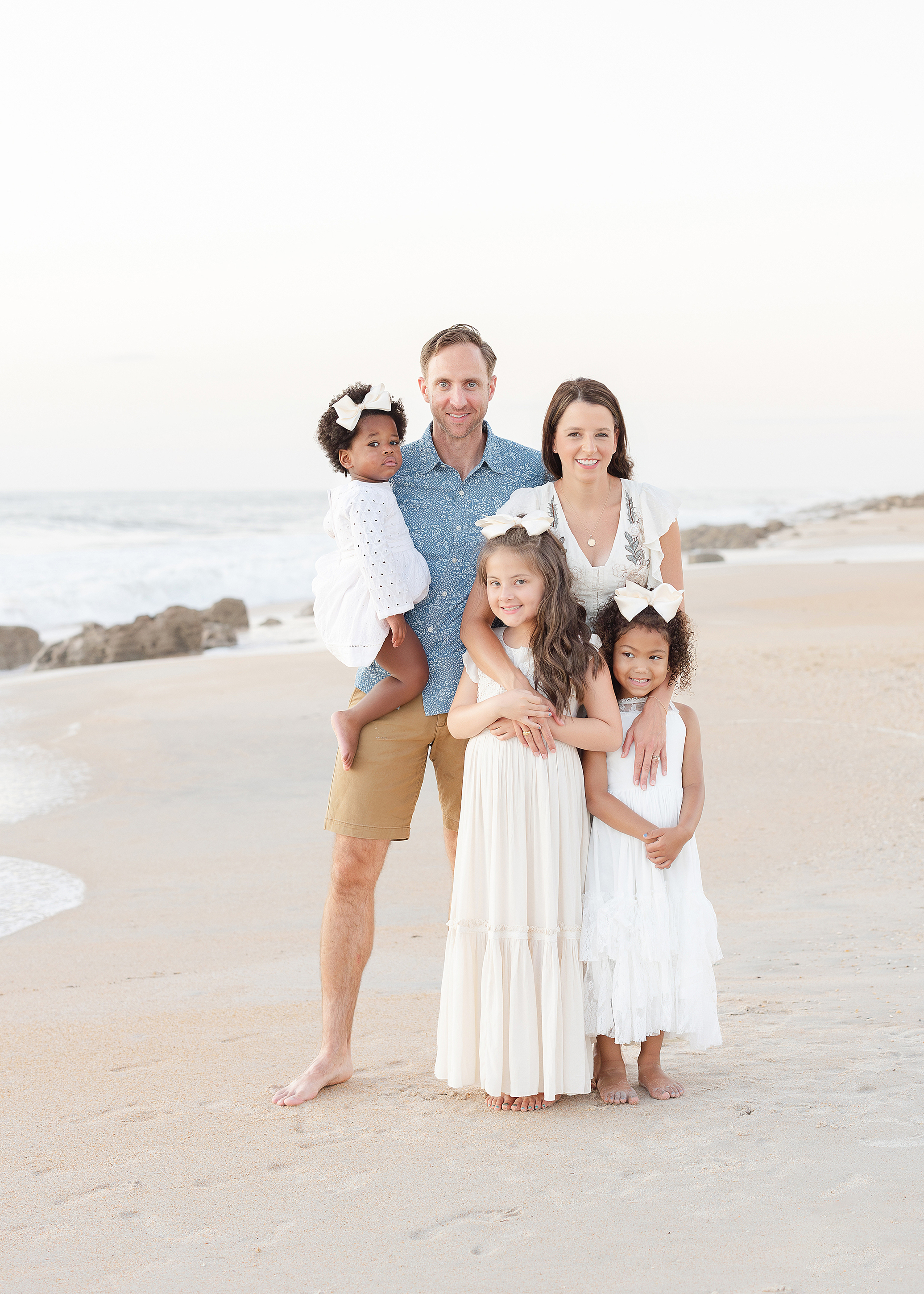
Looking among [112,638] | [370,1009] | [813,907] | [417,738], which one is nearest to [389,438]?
[417,738]

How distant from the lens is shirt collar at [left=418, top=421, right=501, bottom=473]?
3639 mm

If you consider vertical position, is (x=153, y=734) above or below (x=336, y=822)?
below

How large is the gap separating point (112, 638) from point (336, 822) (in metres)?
11.7

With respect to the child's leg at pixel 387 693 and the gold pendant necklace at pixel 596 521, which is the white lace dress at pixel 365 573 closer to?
the child's leg at pixel 387 693

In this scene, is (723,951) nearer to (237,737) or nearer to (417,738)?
(417,738)

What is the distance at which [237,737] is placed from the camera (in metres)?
8.74

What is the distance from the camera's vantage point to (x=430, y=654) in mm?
3666

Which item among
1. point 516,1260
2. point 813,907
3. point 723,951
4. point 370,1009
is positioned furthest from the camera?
point 813,907

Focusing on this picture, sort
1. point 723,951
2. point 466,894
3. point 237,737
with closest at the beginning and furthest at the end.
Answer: point 466,894 < point 723,951 < point 237,737

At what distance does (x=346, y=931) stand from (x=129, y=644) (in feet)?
38.1

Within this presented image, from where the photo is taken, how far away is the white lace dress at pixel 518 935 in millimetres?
3096

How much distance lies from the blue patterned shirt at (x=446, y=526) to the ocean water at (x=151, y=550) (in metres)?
10.2

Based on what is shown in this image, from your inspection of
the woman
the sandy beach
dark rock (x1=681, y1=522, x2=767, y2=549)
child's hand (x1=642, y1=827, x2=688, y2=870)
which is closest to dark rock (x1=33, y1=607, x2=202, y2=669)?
the sandy beach

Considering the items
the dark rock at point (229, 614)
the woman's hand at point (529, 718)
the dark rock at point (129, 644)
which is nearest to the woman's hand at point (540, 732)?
the woman's hand at point (529, 718)
